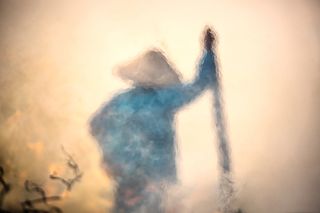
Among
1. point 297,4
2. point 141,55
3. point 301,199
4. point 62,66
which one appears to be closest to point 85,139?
point 62,66

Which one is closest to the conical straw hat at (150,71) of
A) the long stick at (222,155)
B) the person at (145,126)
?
the person at (145,126)

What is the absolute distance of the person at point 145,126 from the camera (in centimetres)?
169

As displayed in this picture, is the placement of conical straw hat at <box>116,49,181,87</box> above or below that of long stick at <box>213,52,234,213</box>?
above

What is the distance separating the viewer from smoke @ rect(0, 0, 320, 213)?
1.71 m

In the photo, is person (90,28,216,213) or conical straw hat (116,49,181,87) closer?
person (90,28,216,213)

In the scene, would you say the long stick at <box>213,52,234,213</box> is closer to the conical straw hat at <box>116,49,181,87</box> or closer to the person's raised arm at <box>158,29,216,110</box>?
the person's raised arm at <box>158,29,216,110</box>

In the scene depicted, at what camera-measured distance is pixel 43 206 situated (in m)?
1.66

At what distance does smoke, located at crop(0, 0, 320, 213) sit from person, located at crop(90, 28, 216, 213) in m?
0.05

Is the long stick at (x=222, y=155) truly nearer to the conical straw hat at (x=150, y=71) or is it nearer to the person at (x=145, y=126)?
the person at (x=145, y=126)

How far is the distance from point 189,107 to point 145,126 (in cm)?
24

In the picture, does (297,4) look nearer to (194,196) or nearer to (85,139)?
(194,196)

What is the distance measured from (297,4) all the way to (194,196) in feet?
3.87

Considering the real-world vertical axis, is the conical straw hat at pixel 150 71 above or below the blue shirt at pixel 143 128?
above

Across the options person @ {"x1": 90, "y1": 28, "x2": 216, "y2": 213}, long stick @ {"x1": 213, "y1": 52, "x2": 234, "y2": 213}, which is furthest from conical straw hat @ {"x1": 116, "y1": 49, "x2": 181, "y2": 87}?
long stick @ {"x1": 213, "y1": 52, "x2": 234, "y2": 213}
